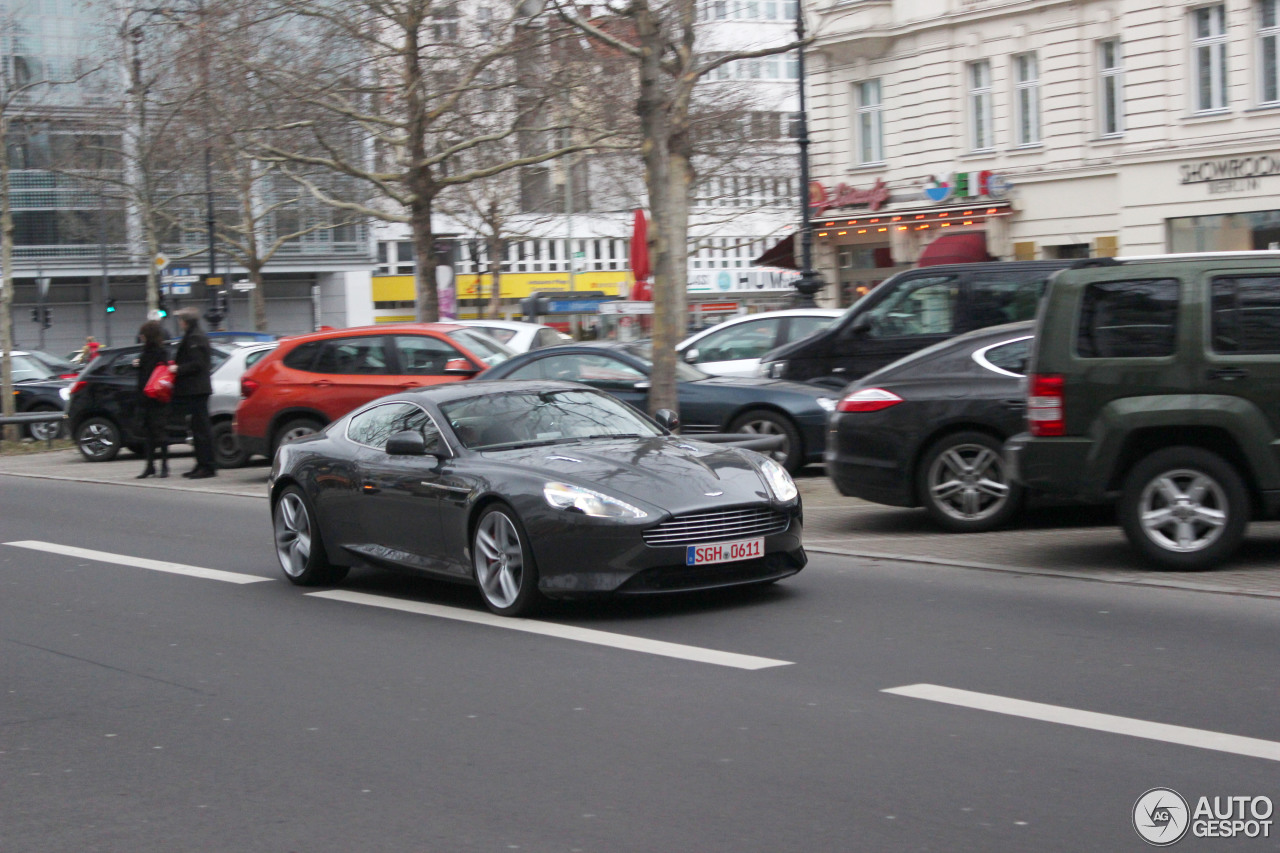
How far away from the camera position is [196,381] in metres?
18.3

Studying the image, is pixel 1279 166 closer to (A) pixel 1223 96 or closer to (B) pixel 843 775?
(A) pixel 1223 96

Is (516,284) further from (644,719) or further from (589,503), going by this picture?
(644,719)

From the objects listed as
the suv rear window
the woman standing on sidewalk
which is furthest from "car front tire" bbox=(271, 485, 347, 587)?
the woman standing on sidewalk

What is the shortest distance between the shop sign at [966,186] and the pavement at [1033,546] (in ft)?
72.4

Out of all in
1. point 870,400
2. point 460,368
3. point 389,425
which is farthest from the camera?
point 460,368

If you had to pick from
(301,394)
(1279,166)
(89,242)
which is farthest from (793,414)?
(89,242)

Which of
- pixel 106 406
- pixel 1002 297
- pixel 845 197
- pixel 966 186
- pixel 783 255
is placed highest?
pixel 845 197

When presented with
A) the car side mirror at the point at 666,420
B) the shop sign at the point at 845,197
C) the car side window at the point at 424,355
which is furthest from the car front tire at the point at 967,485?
the shop sign at the point at 845,197

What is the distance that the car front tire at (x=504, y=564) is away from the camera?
27.5ft

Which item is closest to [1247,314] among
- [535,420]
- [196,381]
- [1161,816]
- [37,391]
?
[535,420]

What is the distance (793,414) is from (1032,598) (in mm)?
6647

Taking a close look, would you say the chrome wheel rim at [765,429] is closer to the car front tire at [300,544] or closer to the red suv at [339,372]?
the red suv at [339,372]

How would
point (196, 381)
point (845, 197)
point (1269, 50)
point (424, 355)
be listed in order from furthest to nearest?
→ point (845, 197) → point (1269, 50) → point (196, 381) → point (424, 355)

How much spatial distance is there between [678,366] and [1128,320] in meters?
7.59
